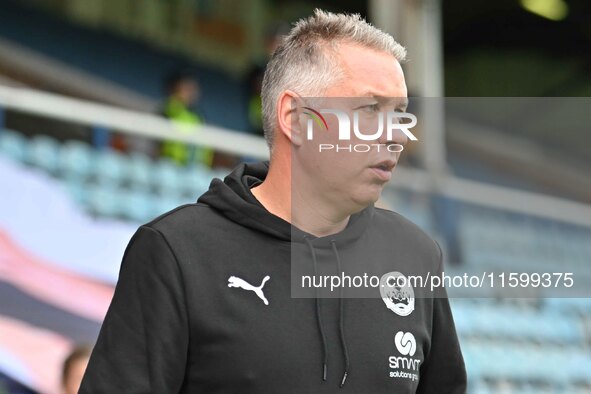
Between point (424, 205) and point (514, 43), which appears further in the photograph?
point (514, 43)

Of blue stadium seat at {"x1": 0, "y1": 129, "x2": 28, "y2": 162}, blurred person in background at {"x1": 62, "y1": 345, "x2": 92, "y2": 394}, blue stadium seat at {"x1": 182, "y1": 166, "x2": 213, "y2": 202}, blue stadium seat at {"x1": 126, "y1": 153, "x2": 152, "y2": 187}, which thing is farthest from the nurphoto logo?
blue stadium seat at {"x1": 182, "y1": 166, "x2": 213, "y2": 202}

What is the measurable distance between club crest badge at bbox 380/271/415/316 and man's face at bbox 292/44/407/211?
0.39ft

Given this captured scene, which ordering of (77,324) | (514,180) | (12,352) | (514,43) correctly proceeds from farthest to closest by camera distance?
(514,43), (514,180), (77,324), (12,352)

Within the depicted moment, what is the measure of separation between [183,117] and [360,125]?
186 inches

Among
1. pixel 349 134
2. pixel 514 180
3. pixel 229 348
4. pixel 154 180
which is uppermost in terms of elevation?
pixel 514 180

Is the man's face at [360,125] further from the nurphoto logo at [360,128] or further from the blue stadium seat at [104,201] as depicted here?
the blue stadium seat at [104,201]

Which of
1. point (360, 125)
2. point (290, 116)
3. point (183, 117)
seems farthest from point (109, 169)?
point (360, 125)

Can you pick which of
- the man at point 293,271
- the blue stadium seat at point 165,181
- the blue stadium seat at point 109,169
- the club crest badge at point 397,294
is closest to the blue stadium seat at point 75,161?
the blue stadium seat at point 109,169

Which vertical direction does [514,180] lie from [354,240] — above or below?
above

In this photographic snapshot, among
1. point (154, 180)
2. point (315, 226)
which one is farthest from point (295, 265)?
point (154, 180)

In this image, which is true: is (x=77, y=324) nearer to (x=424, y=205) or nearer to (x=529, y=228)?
(x=424, y=205)

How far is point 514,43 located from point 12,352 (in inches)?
390

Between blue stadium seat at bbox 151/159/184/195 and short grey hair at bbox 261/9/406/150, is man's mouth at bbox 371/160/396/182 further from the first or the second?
blue stadium seat at bbox 151/159/184/195

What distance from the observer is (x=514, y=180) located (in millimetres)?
11539
